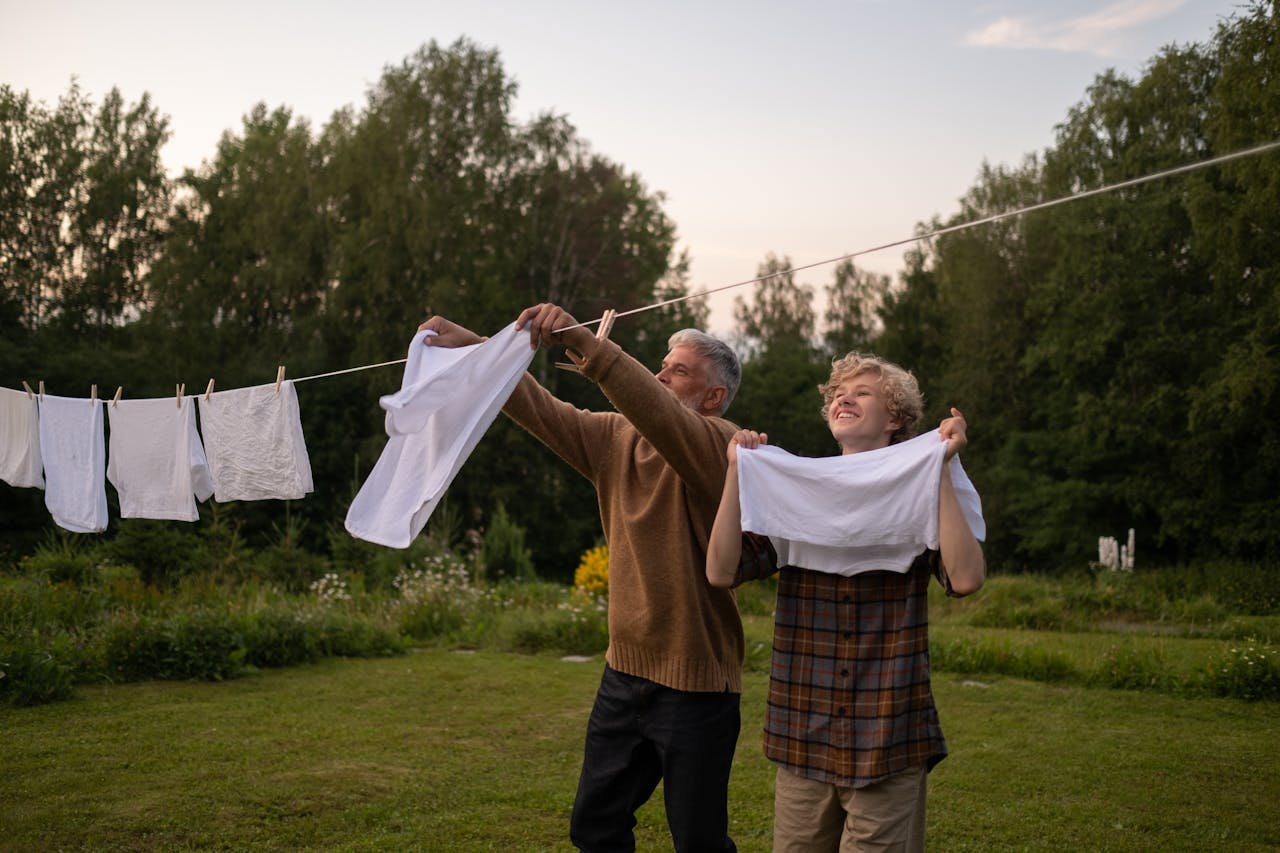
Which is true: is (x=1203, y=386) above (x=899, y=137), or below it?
below

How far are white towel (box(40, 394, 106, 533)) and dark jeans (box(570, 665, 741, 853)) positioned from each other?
3427mm

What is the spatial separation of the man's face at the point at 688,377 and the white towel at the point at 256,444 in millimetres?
2165

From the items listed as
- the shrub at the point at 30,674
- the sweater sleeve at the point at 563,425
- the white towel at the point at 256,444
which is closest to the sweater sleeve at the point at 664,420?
the sweater sleeve at the point at 563,425

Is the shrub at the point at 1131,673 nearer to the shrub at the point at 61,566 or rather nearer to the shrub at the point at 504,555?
the shrub at the point at 504,555

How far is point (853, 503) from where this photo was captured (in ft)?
9.15

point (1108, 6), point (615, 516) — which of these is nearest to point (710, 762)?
point (615, 516)

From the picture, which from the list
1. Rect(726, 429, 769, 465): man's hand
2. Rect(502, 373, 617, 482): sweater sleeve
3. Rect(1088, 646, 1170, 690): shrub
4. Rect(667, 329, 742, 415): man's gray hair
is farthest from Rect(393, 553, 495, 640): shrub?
Rect(726, 429, 769, 465): man's hand

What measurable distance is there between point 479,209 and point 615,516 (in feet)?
76.4

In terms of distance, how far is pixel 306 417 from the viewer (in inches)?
939

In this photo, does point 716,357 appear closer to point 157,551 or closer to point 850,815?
point 850,815

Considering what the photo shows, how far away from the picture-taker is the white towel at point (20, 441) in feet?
17.4

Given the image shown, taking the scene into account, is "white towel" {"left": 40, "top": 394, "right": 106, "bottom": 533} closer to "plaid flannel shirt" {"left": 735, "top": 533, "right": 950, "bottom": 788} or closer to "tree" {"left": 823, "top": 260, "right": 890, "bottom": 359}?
"plaid flannel shirt" {"left": 735, "top": 533, "right": 950, "bottom": 788}

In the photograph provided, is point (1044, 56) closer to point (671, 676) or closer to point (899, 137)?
point (899, 137)

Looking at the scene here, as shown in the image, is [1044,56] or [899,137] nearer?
[899,137]
